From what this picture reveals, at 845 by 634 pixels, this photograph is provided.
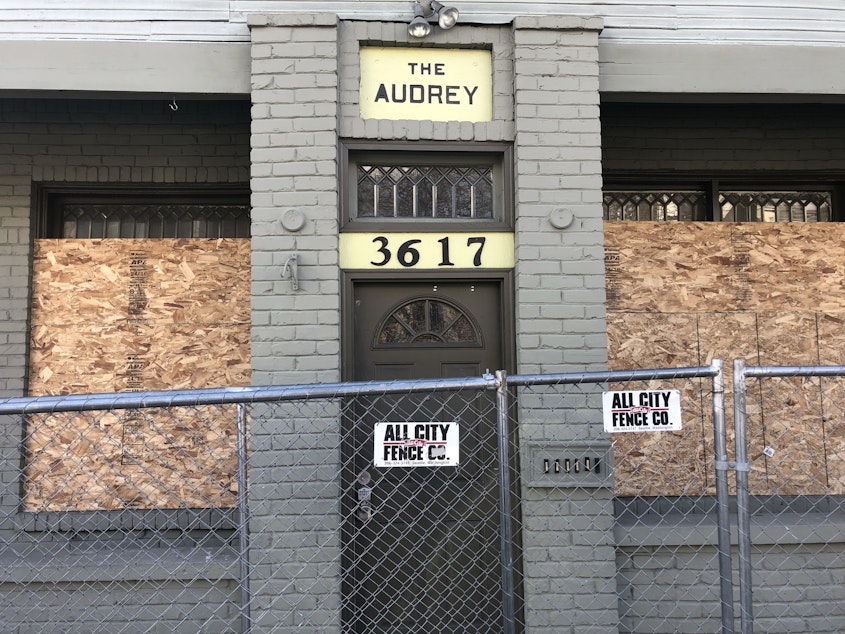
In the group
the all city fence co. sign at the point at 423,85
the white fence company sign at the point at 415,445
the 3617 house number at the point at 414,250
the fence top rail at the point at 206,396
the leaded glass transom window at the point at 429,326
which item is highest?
the all city fence co. sign at the point at 423,85

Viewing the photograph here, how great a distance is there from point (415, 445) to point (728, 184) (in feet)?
14.6

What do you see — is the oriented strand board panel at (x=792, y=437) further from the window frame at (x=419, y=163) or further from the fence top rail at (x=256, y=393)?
the fence top rail at (x=256, y=393)

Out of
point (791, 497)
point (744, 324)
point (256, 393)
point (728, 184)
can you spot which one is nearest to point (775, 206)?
point (728, 184)

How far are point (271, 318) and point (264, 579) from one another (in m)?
1.57

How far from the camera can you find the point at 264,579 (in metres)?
3.77

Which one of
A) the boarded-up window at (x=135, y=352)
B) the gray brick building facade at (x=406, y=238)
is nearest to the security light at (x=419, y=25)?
the gray brick building facade at (x=406, y=238)

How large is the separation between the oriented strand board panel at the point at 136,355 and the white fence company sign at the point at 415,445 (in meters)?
2.68

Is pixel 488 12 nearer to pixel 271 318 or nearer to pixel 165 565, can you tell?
pixel 271 318

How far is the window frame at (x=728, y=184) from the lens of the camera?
5508 mm

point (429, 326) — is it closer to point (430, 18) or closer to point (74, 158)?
point (430, 18)

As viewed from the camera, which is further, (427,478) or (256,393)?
(427,478)

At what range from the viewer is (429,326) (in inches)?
168

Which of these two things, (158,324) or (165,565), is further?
(158,324)

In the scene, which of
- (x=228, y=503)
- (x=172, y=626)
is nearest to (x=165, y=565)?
(x=172, y=626)
